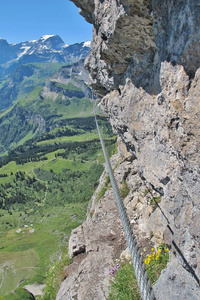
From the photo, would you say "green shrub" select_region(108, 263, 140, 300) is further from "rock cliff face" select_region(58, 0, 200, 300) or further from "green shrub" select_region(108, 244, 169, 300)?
"rock cliff face" select_region(58, 0, 200, 300)

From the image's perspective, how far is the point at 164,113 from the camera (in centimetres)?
1080

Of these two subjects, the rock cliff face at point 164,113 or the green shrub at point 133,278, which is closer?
the rock cliff face at point 164,113

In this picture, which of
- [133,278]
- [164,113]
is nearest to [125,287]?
[133,278]

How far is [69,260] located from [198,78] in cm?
1474

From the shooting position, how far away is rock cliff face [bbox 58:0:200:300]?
807cm

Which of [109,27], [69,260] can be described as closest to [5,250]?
[69,260]

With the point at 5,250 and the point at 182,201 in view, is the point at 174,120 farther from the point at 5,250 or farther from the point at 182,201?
the point at 5,250

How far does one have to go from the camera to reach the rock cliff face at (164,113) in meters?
8.07

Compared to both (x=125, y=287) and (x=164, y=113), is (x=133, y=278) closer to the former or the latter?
(x=125, y=287)

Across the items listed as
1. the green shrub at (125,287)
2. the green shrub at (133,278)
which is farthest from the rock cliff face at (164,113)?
the green shrub at (125,287)

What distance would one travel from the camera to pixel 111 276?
12.7m

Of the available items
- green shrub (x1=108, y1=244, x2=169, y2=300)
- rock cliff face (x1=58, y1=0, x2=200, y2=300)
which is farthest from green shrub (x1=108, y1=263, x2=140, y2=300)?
rock cliff face (x1=58, y1=0, x2=200, y2=300)

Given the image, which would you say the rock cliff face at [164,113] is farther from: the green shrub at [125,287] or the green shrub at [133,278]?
the green shrub at [125,287]

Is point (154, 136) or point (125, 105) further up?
point (125, 105)
